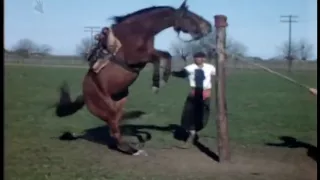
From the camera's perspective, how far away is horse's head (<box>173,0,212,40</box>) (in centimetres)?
424

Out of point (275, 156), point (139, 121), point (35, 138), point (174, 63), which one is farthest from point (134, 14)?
point (275, 156)

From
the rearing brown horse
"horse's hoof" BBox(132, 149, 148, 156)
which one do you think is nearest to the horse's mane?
the rearing brown horse

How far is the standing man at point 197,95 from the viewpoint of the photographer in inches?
172

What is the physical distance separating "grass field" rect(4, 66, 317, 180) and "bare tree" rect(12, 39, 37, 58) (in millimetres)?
100

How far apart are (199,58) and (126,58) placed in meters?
0.49

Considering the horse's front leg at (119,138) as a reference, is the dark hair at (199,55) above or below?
above

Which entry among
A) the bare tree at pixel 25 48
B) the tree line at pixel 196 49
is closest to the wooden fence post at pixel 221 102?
the tree line at pixel 196 49

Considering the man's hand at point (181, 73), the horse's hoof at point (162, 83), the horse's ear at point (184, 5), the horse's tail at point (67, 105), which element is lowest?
the horse's tail at point (67, 105)

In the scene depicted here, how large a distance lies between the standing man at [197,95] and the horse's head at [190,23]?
0.47 ft

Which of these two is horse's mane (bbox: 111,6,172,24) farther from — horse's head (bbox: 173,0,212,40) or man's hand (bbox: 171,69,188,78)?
man's hand (bbox: 171,69,188,78)

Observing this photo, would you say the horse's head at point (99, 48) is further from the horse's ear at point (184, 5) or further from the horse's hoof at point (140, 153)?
the horse's hoof at point (140, 153)

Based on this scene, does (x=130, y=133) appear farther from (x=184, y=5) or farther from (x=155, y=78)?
(x=184, y=5)

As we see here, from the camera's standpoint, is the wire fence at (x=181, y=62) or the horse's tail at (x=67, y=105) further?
the horse's tail at (x=67, y=105)

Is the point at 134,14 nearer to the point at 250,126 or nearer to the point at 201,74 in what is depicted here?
the point at 201,74
